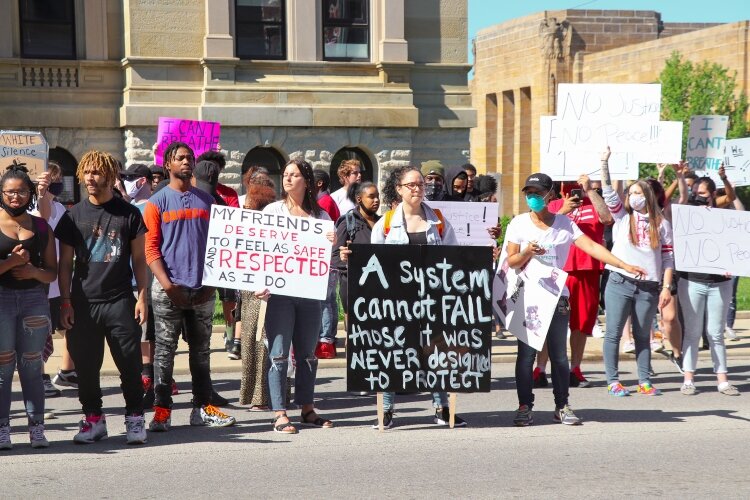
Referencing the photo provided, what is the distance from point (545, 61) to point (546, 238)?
4258 cm

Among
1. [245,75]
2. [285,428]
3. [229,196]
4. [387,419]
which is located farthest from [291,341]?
[245,75]

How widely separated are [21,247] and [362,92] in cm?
1681

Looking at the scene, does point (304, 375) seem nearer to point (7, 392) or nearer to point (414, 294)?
point (414, 294)

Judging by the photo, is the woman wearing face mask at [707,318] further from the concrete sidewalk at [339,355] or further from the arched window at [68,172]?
the arched window at [68,172]

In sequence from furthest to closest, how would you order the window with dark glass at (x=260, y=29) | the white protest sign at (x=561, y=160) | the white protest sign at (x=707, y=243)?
the window with dark glass at (x=260, y=29) → the white protest sign at (x=561, y=160) → the white protest sign at (x=707, y=243)

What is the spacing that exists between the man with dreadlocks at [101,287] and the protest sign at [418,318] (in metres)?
1.57

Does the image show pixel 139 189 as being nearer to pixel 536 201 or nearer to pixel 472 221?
pixel 472 221

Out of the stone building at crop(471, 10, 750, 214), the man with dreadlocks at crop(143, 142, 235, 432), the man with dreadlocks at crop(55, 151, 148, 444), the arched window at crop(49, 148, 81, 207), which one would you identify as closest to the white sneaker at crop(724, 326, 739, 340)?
the man with dreadlocks at crop(143, 142, 235, 432)

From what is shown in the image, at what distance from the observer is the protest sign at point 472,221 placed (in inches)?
455

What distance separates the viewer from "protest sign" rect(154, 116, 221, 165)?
1441cm

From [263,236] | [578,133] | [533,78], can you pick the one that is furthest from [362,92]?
Answer: [533,78]

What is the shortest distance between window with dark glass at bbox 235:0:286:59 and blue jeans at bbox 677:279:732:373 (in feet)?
49.4

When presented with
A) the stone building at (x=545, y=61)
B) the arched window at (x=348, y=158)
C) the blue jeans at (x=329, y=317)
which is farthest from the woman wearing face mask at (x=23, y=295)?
the stone building at (x=545, y=61)

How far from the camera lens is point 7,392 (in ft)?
26.5
